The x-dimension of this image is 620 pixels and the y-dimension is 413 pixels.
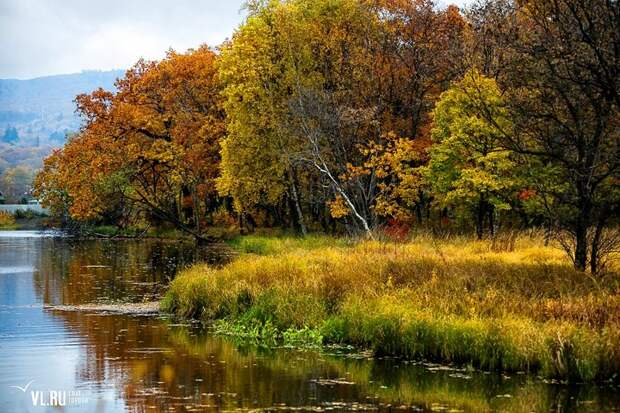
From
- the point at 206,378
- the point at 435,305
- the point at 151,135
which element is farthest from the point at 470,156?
the point at 151,135

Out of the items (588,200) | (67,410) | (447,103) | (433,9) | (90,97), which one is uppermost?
(433,9)

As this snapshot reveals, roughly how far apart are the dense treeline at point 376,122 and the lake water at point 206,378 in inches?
339

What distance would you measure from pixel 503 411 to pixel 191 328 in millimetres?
11293

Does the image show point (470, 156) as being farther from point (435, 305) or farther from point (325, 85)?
point (435, 305)

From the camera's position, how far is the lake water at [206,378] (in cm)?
1366

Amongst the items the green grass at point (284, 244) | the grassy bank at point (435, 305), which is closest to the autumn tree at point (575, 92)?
the grassy bank at point (435, 305)

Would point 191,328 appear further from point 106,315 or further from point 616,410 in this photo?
point 616,410

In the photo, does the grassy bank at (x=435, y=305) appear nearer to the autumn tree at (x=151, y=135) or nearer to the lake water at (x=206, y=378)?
the lake water at (x=206, y=378)

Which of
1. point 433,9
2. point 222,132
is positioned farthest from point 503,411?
point 222,132

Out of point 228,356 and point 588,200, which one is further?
point 588,200

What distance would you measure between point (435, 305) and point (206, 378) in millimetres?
6126

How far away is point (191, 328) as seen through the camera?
870 inches
